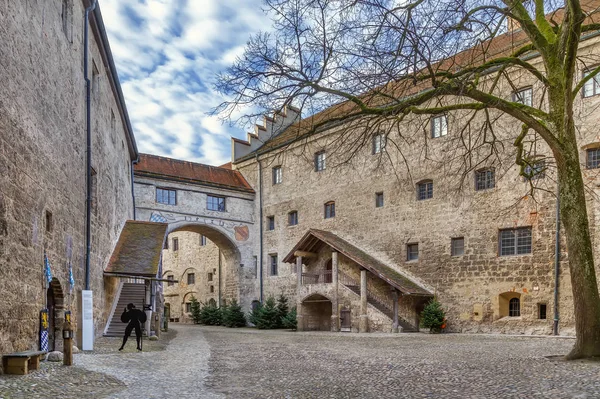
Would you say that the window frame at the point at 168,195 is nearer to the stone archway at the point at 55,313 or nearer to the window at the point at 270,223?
the window at the point at 270,223

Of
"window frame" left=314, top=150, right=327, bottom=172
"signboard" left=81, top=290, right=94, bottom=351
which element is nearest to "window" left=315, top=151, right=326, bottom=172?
"window frame" left=314, top=150, right=327, bottom=172

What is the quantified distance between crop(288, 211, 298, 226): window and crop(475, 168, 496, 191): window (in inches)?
432

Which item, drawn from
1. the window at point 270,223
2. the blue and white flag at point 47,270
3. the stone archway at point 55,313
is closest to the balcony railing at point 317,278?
the window at point 270,223

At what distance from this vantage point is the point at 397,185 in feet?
79.7

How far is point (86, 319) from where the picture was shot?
39.9 feet

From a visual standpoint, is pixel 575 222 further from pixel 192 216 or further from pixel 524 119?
pixel 192 216

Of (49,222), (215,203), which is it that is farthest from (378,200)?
(49,222)

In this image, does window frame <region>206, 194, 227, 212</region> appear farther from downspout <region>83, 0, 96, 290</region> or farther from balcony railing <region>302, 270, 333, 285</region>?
downspout <region>83, 0, 96, 290</region>

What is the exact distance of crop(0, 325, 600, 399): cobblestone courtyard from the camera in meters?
6.95

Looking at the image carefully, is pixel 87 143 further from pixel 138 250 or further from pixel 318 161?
pixel 318 161

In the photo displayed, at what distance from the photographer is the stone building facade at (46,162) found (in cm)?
849

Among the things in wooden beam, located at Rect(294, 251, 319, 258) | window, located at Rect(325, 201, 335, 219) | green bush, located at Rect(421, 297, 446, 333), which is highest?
window, located at Rect(325, 201, 335, 219)

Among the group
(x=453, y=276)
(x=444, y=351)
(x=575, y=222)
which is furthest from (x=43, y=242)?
(x=453, y=276)

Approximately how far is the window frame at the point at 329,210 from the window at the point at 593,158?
481 inches
